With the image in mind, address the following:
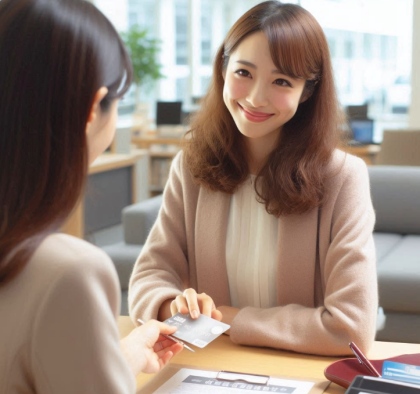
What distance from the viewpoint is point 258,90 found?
192 cm

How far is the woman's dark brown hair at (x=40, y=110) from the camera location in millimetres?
978

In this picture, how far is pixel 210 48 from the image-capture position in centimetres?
1466

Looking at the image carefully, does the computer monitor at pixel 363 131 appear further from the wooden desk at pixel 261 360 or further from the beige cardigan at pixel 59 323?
the beige cardigan at pixel 59 323

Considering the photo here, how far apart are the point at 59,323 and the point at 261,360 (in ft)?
2.89

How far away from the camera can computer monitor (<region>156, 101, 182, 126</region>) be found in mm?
10586

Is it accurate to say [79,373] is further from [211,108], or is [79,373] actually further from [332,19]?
[332,19]

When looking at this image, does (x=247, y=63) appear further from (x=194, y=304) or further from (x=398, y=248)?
(x=398, y=248)

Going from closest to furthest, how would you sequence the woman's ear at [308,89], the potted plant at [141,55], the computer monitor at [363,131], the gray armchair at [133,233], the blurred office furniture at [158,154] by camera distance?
the woman's ear at [308,89]
the gray armchair at [133,233]
the computer monitor at [363,131]
the blurred office furniture at [158,154]
the potted plant at [141,55]

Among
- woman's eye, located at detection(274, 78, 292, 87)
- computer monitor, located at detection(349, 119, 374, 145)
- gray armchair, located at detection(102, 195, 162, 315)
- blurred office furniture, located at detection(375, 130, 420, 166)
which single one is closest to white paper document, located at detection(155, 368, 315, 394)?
woman's eye, located at detection(274, 78, 292, 87)

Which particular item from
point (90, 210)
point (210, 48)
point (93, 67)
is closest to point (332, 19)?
point (210, 48)

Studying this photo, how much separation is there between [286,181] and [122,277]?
2.62 meters

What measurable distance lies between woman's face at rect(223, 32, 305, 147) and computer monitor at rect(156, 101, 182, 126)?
28.3 feet

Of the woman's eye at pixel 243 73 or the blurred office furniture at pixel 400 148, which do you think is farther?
the blurred office furniture at pixel 400 148

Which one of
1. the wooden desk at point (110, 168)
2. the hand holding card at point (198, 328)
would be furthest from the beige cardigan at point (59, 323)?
the wooden desk at point (110, 168)
